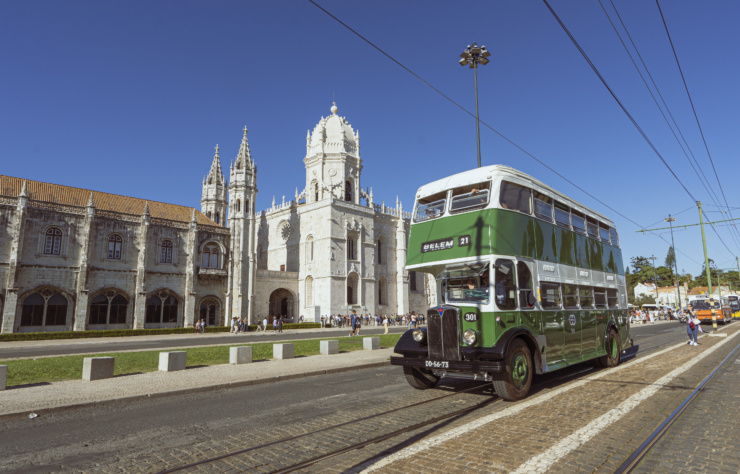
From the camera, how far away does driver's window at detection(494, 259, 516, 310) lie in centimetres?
804

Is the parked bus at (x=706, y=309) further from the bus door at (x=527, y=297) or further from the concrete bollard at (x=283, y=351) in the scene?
the concrete bollard at (x=283, y=351)

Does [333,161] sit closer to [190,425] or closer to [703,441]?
[190,425]

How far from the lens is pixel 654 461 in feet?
16.1

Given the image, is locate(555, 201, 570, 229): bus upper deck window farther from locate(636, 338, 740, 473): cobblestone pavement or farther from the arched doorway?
the arched doorway

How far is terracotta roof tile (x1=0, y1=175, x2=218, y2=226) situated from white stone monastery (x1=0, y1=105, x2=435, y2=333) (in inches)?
4.8

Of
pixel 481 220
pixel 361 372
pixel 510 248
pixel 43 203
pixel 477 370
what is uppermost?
pixel 43 203

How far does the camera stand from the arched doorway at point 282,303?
4797cm

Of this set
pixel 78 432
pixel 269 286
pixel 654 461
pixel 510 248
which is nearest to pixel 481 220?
pixel 510 248

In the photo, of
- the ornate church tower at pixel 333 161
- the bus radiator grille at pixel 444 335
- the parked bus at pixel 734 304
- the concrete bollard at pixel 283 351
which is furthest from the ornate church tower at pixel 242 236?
the parked bus at pixel 734 304

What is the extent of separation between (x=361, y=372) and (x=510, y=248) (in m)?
6.67

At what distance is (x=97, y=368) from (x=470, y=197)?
10631 millimetres

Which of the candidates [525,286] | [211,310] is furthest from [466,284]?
[211,310]

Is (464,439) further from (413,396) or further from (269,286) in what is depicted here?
(269,286)

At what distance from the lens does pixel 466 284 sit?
8336 mm
